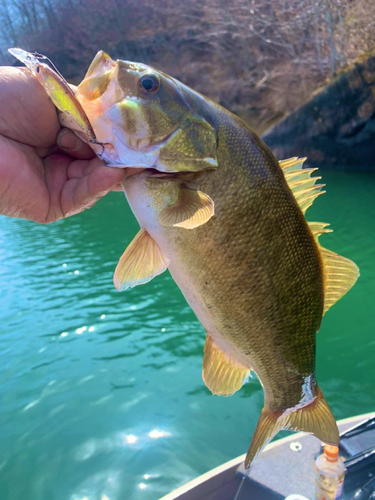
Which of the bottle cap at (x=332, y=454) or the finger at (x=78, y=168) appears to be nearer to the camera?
the finger at (x=78, y=168)

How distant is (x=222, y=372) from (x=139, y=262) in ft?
2.28

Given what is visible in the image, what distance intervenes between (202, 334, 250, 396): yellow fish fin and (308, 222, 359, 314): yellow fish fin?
0.53 metres

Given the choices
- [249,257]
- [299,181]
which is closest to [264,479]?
[249,257]

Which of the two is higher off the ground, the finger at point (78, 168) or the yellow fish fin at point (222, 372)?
the finger at point (78, 168)

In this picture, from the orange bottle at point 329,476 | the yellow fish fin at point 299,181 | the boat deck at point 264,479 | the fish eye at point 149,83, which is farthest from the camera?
the boat deck at point 264,479

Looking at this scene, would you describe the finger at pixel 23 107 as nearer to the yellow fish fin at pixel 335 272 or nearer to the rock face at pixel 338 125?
the yellow fish fin at pixel 335 272

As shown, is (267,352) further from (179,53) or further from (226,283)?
(179,53)

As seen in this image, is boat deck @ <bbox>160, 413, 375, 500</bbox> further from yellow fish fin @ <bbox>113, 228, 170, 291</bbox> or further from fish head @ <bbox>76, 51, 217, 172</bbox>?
fish head @ <bbox>76, 51, 217, 172</bbox>

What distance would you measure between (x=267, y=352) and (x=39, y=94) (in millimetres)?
1578

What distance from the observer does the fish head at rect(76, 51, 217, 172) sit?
65.9 inches

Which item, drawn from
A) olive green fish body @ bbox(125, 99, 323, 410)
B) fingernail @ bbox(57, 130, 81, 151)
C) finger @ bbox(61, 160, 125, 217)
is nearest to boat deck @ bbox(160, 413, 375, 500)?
olive green fish body @ bbox(125, 99, 323, 410)

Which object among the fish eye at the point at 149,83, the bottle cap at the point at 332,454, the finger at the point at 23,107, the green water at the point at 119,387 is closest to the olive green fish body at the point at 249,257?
the fish eye at the point at 149,83

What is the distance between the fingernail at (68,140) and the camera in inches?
81.7

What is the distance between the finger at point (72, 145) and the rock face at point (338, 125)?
69.1ft
